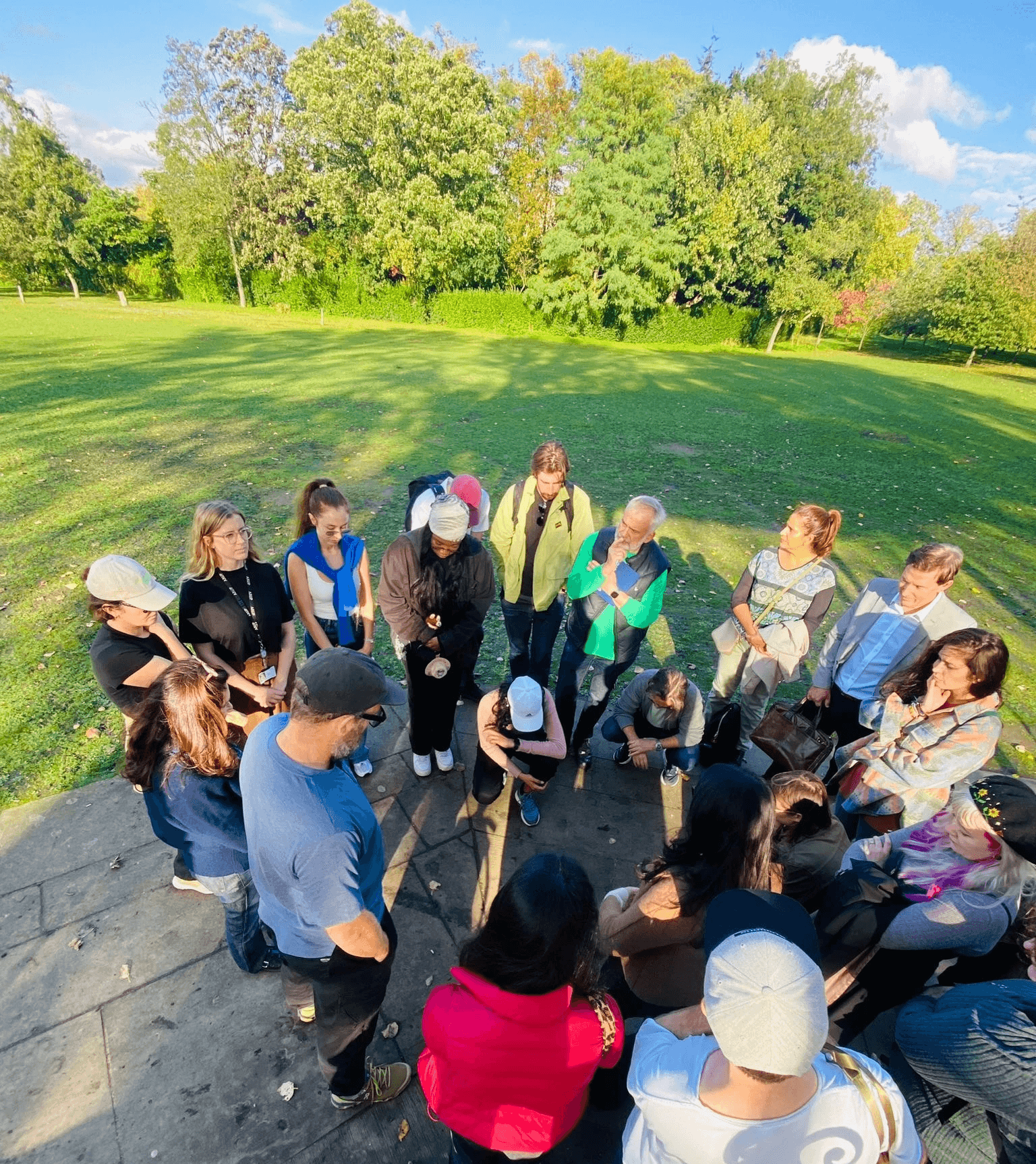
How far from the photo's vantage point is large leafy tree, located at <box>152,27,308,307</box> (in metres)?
36.3

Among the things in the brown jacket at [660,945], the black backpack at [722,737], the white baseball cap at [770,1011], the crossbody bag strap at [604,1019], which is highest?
the white baseball cap at [770,1011]

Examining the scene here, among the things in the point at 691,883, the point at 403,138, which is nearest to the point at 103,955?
the point at 691,883

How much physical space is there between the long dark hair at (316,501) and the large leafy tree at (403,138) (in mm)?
35390

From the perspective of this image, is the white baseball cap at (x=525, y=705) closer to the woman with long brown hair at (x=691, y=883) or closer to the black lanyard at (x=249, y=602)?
the woman with long brown hair at (x=691, y=883)

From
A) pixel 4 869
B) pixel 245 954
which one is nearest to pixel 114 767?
pixel 4 869

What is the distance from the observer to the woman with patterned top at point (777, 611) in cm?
414

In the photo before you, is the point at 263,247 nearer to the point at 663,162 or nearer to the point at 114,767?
the point at 663,162

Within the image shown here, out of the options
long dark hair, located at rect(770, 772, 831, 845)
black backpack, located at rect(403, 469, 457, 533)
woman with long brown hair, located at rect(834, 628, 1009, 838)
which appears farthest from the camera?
black backpack, located at rect(403, 469, 457, 533)

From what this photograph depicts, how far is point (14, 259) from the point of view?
38031 mm

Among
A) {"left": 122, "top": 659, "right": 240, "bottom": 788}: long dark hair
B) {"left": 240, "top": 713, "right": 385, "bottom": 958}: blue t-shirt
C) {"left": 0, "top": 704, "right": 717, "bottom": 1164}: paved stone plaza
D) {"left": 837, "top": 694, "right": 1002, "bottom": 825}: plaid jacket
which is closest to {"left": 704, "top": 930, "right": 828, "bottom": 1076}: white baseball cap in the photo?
{"left": 240, "top": 713, "right": 385, "bottom": 958}: blue t-shirt

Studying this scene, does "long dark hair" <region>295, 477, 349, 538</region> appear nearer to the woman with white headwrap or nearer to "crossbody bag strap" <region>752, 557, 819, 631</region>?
the woman with white headwrap

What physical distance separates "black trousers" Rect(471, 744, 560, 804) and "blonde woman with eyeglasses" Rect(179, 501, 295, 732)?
144 cm

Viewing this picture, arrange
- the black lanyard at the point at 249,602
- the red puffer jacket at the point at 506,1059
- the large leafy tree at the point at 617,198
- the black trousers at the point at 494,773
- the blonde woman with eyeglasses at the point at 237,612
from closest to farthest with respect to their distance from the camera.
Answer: the red puffer jacket at the point at 506,1059
the blonde woman with eyeglasses at the point at 237,612
the black lanyard at the point at 249,602
the black trousers at the point at 494,773
the large leafy tree at the point at 617,198

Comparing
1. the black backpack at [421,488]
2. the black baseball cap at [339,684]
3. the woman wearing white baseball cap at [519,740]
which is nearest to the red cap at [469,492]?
the black backpack at [421,488]
